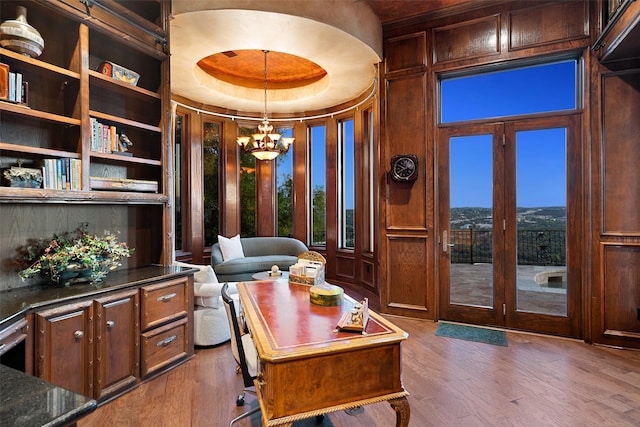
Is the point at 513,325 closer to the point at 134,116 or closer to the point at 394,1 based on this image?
the point at 394,1

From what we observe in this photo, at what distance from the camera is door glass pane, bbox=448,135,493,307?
4.16 m

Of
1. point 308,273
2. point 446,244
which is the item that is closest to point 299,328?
point 308,273

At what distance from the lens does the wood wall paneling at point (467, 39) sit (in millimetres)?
4027

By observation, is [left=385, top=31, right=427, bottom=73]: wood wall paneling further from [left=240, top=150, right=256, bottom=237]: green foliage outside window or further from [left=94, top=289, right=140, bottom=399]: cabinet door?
[left=94, top=289, right=140, bottom=399]: cabinet door

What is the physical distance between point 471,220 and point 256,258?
12.5 ft

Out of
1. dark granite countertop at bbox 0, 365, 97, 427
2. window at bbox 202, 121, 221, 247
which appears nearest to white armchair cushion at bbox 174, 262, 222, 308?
dark granite countertop at bbox 0, 365, 97, 427

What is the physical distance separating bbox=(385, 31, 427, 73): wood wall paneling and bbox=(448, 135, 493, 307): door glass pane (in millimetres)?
1115

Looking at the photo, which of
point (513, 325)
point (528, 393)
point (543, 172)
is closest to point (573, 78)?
point (543, 172)

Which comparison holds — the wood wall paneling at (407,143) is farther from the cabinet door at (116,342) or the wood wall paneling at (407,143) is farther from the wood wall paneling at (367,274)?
the cabinet door at (116,342)

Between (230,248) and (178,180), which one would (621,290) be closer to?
(230,248)

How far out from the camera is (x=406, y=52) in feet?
14.6

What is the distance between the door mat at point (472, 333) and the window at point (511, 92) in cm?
252

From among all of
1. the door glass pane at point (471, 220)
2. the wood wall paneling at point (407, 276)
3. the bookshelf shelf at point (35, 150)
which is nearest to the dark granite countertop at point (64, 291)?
the bookshelf shelf at point (35, 150)

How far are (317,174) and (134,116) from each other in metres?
4.24
